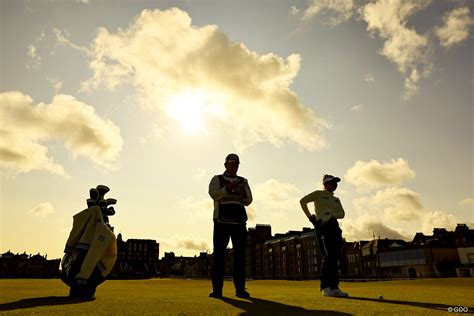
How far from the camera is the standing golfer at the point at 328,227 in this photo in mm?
6348

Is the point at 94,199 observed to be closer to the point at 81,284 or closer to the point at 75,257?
the point at 75,257

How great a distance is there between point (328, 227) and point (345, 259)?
9517cm

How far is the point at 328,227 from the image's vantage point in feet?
22.1

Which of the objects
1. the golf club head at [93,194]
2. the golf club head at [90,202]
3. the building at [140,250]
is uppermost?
the building at [140,250]

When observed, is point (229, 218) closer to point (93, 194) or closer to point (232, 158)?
point (232, 158)

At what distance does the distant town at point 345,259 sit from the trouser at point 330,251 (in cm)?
4856

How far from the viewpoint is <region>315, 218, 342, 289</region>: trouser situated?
6332mm

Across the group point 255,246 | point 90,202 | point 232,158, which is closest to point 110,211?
point 90,202

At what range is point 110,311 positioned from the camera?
3.50m

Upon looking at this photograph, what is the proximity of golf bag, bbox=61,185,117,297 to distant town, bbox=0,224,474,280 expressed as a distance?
162 feet

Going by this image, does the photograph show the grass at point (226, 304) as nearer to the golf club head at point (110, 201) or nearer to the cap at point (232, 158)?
the golf club head at point (110, 201)

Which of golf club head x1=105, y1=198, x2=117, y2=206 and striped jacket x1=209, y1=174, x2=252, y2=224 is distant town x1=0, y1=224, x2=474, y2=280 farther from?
striped jacket x1=209, y1=174, x2=252, y2=224

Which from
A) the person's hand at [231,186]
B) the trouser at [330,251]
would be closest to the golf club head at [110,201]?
the person's hand at [231,186]

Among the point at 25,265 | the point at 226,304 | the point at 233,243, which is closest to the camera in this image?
the point at 226,304
